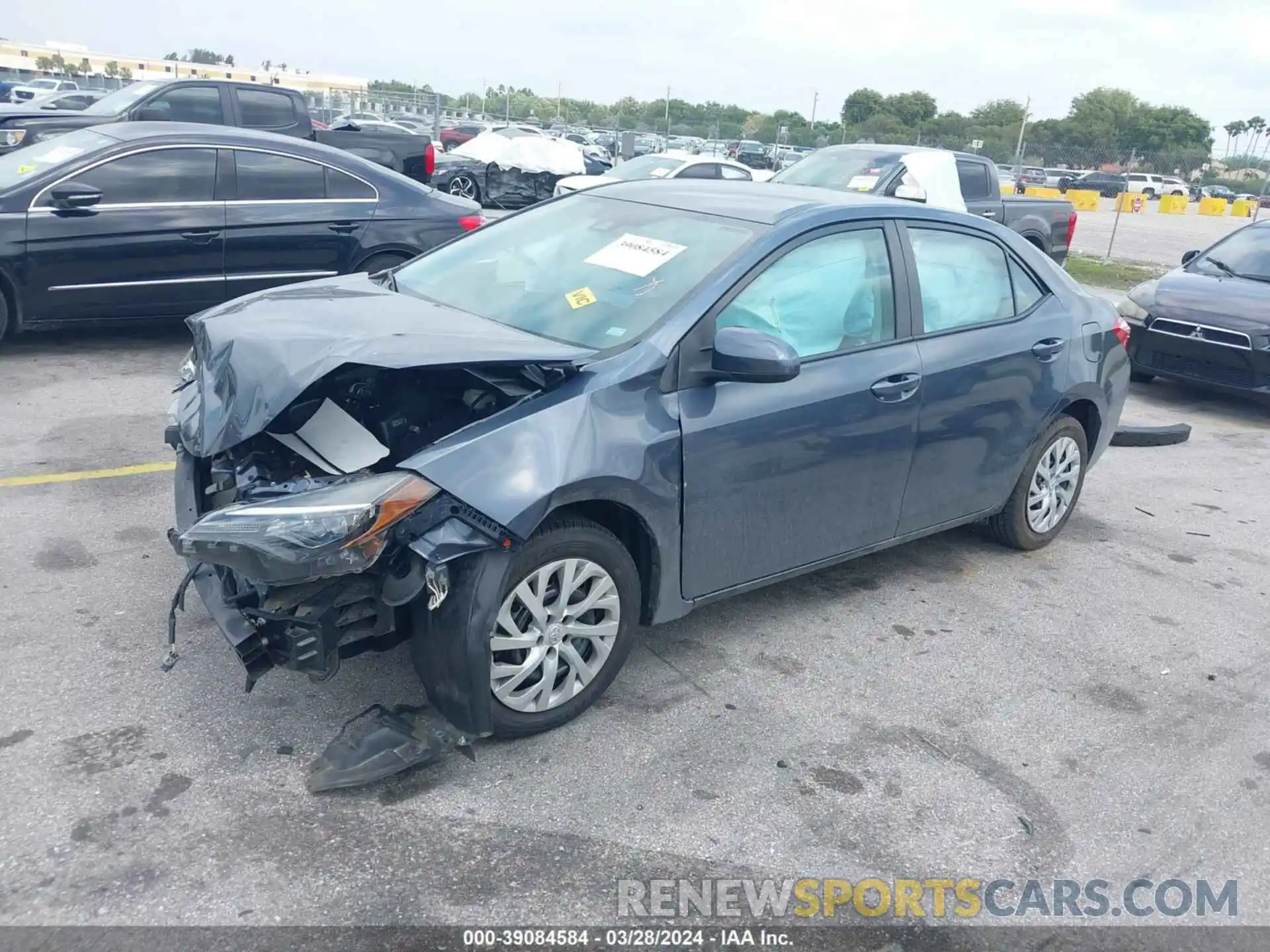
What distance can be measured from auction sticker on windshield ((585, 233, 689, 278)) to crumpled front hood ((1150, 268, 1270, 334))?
6231mm

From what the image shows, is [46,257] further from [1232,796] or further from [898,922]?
[1232,796]

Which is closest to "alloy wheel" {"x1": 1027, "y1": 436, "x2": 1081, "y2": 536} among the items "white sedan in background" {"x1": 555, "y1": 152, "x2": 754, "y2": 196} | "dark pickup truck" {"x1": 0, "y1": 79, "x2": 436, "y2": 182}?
"white sedan in background" {"x1": 555, "y1": 152, "x2": 754, "y2": 196}

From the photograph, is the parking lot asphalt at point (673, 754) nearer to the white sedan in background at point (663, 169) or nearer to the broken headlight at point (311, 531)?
the broken headlight at point (311, 531)

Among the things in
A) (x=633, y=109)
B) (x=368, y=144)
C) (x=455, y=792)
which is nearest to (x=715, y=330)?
(x=455, y=792)

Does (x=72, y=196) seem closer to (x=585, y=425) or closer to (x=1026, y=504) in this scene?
(x=585, y=425)

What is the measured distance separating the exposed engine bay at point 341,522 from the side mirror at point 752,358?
0.54 m

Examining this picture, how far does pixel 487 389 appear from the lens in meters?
3.60

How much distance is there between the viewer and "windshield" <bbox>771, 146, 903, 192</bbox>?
11820 millimetres

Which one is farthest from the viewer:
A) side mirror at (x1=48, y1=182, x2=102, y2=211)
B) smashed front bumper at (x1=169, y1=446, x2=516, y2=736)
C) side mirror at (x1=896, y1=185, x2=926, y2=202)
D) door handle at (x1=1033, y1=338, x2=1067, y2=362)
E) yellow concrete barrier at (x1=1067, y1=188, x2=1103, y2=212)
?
yellow concrete barrier at (x1=1067, y1=188, x2=1103, y2=212)

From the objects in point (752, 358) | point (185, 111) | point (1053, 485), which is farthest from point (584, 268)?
point (185, 111)

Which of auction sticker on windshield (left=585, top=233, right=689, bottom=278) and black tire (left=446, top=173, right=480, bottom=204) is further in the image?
black tire (left=446, top=173, right=480, bottom=204)

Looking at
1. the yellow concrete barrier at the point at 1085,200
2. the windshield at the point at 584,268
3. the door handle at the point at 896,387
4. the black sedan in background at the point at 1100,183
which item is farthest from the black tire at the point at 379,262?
the black sedan in background at the point at 1100,183

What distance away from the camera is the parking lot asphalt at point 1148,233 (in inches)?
870

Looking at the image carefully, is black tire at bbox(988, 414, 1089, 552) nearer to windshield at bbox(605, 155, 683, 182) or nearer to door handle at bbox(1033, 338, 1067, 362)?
door handle at bbox(1033, 338, 1067, 362)
